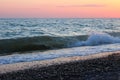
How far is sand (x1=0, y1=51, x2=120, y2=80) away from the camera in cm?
959

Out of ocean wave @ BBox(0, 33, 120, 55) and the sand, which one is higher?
the sand

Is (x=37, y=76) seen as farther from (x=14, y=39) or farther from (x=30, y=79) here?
(x=14, y=39)

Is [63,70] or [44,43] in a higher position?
[63,70]

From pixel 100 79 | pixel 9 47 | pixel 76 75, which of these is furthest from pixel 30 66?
pixel 9 47

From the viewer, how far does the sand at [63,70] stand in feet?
31.4

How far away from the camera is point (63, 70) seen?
1059 cm

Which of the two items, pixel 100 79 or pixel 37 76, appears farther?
pixel 37 76

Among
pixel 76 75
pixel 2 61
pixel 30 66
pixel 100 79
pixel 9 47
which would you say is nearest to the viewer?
pixel 100 79

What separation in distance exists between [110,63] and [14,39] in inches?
485

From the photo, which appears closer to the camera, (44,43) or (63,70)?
(63,70)

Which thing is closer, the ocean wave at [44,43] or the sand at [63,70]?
the sand at [63,70]

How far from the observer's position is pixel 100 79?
9141mm

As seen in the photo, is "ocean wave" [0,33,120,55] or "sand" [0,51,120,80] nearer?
"sand" [0,51,120,80]

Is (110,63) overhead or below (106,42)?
overhead
